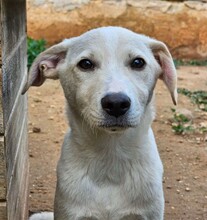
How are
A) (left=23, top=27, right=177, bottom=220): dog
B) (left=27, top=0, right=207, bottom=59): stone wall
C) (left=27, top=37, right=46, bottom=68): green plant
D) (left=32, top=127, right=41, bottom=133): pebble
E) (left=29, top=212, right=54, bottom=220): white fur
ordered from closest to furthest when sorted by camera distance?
1. (left=23, top=27, right=177, bottom=220): dog
2. (left=29, top=212, right=54, bottom=220): white fur
3. (left=32, top=127, right=41, bottom=133): pebble
4. (left=27, top=37, right=46, bottom=68): green plant
5. (left=27, top=0, right=207, bottom=59): stone wall

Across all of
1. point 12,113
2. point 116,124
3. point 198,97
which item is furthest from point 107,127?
point 198,97

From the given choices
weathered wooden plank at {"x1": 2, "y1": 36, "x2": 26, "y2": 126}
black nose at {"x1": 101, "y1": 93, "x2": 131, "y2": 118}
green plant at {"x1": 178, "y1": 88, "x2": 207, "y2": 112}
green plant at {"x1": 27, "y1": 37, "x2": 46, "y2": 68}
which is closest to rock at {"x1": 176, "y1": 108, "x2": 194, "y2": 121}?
green plant at {"x1": 178, "y1": 88, "x2": 207, "y2": 112}

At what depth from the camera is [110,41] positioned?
273 cm

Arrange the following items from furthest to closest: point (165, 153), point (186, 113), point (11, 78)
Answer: point (186, 113), point (165, 153), point (11, 78)

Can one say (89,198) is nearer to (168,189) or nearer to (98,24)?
(168,189)

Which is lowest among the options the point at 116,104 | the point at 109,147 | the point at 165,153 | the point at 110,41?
the point at 165,153

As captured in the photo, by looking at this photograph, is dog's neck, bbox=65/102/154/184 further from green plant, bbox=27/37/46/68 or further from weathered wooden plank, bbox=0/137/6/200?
green plant, bbox=27/37/46/68

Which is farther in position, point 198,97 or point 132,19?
point 132,19

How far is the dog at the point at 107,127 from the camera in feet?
8.61

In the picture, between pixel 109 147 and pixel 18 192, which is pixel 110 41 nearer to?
→ pixel 109 147

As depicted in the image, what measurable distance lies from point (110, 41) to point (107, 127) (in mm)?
415

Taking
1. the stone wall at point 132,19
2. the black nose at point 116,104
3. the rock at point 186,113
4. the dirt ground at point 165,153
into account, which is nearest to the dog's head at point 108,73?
the black nose at point 116,104

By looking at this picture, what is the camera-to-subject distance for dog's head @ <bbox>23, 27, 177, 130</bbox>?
2525 mm

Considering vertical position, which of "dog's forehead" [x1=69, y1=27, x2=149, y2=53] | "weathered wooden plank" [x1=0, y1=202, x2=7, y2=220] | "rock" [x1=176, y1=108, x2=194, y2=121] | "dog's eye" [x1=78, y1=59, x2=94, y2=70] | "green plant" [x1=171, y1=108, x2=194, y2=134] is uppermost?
"dog's forehead" [x1=69, y1=27, x2=149, y2=53]
